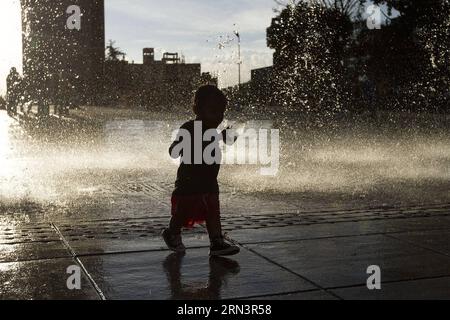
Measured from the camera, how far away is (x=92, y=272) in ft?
12.9

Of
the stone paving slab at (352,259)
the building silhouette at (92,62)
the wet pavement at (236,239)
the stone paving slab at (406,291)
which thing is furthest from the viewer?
the building silhouette at (92,62)

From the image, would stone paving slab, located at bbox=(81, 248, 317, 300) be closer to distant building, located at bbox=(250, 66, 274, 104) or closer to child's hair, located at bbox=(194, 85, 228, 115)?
child's hair, located at bbox=(194, 85, 228, 115)

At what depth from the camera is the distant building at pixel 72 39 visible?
239 ft

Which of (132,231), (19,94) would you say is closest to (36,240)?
(132,231)

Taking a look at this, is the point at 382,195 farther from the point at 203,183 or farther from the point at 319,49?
the point at 319,49

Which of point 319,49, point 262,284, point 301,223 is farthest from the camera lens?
point 319,49

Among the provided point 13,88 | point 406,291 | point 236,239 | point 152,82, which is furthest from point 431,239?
point 152,82

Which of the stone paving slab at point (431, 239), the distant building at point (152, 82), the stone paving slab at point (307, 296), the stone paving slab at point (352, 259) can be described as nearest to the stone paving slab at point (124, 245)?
the stone paving slab at point (352, 259)

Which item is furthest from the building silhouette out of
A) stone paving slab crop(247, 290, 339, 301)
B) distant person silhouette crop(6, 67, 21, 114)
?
stone paving slab crop(247, 290, 339, 301)

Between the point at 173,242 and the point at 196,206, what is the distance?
0.33 metres

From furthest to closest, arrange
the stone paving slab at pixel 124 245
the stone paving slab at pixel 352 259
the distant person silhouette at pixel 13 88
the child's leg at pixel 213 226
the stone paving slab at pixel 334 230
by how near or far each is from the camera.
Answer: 1. the distant person silhouette at pixel 13 88
2. the stone paving slab at pixel 334 230
3. the stone paving slab at pixel 124 245
4. the child's leg at pixel 213 226
5. the stone paving slab at pixel 352 259

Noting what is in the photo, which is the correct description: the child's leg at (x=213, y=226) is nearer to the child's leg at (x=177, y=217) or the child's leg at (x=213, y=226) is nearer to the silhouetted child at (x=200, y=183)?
the silhouetted child at (x=200, y=183)

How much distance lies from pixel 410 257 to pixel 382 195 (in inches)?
124

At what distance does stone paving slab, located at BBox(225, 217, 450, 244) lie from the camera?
5.05 m
